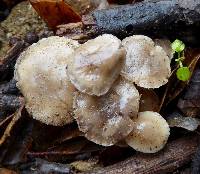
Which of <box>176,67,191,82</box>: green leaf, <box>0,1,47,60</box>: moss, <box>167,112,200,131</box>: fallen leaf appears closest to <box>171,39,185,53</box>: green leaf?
<box>176,67,191,82</box>: green leaf

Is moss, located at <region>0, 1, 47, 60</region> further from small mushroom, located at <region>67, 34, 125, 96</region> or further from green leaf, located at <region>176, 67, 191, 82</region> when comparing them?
green leaf, located at <region>176, 67, 191, 82</region>

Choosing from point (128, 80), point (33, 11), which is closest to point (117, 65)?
point (128, 80)

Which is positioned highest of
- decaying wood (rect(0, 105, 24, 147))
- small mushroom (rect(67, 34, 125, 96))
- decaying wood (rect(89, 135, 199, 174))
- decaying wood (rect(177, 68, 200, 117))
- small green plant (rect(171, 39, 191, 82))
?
small mushroom (rect(67, 34, 125, 96))

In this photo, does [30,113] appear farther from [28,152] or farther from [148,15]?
[148,15]

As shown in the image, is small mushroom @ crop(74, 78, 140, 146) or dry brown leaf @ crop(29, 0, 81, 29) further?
dry brown leaf @ crop(29, 0, 81, 29)

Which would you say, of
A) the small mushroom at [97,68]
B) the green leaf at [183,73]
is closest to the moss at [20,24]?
the small mushroom at [97,68]
